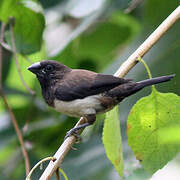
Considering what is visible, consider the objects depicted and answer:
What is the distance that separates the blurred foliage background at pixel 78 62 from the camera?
306cm

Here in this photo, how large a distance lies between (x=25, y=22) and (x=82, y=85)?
76 centimetres

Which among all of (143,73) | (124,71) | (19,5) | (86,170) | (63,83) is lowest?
(86,170)

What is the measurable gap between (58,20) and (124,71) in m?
2.13

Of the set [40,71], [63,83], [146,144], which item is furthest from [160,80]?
[40,71]

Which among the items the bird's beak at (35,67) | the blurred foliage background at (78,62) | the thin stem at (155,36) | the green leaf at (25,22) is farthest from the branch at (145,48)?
the green leaf at (25,22)

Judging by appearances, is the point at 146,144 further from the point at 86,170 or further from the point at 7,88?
the point at 7,88

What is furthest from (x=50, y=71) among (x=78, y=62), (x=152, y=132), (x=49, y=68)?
(x=152, y=132)

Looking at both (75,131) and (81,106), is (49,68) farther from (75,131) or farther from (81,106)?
(75,131)

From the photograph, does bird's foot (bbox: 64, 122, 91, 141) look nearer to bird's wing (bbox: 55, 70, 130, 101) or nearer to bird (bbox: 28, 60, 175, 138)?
bird (bbox: 28, 60, 175, 138)

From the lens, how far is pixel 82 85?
2.71 meters

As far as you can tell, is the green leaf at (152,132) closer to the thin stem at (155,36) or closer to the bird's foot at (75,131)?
the thin stem at (155,36)

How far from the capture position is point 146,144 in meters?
1.87

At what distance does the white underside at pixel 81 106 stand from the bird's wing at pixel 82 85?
3cm

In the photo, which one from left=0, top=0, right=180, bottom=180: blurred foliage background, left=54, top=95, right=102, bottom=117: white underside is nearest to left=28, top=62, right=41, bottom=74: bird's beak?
left=0, top=0, right=180, bottom=180: blurred foliage background
